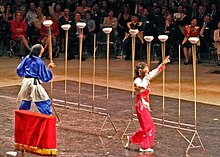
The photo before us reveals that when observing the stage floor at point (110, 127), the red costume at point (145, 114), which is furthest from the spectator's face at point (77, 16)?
the red costume at point (145, 114)

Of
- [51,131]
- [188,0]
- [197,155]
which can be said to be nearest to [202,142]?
[197,155]

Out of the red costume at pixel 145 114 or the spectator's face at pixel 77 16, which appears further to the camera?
the spectator's face at pixel 77 16

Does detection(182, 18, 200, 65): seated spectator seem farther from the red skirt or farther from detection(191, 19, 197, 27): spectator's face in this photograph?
the red skirt

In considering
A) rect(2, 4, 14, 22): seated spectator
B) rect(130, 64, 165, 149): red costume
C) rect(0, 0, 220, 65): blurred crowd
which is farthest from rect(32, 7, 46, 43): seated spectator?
rect(130, 64, 165, 149): red costume

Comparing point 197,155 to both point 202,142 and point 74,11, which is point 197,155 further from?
point 74,11

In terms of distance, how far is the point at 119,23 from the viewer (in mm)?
20625

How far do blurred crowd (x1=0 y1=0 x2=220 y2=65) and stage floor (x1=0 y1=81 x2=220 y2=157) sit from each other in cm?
422

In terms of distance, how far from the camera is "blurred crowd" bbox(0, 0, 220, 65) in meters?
19.5

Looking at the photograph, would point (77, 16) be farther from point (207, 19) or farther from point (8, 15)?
point (207, 19)

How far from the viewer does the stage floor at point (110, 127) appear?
10.7 m

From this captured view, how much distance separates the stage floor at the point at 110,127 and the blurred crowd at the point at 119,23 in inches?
166

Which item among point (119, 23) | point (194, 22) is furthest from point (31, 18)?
point (194, 22)

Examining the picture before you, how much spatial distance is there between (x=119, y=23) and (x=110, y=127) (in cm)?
865

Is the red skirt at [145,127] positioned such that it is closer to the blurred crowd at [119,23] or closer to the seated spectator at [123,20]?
the blurred crowd at [119,23]
